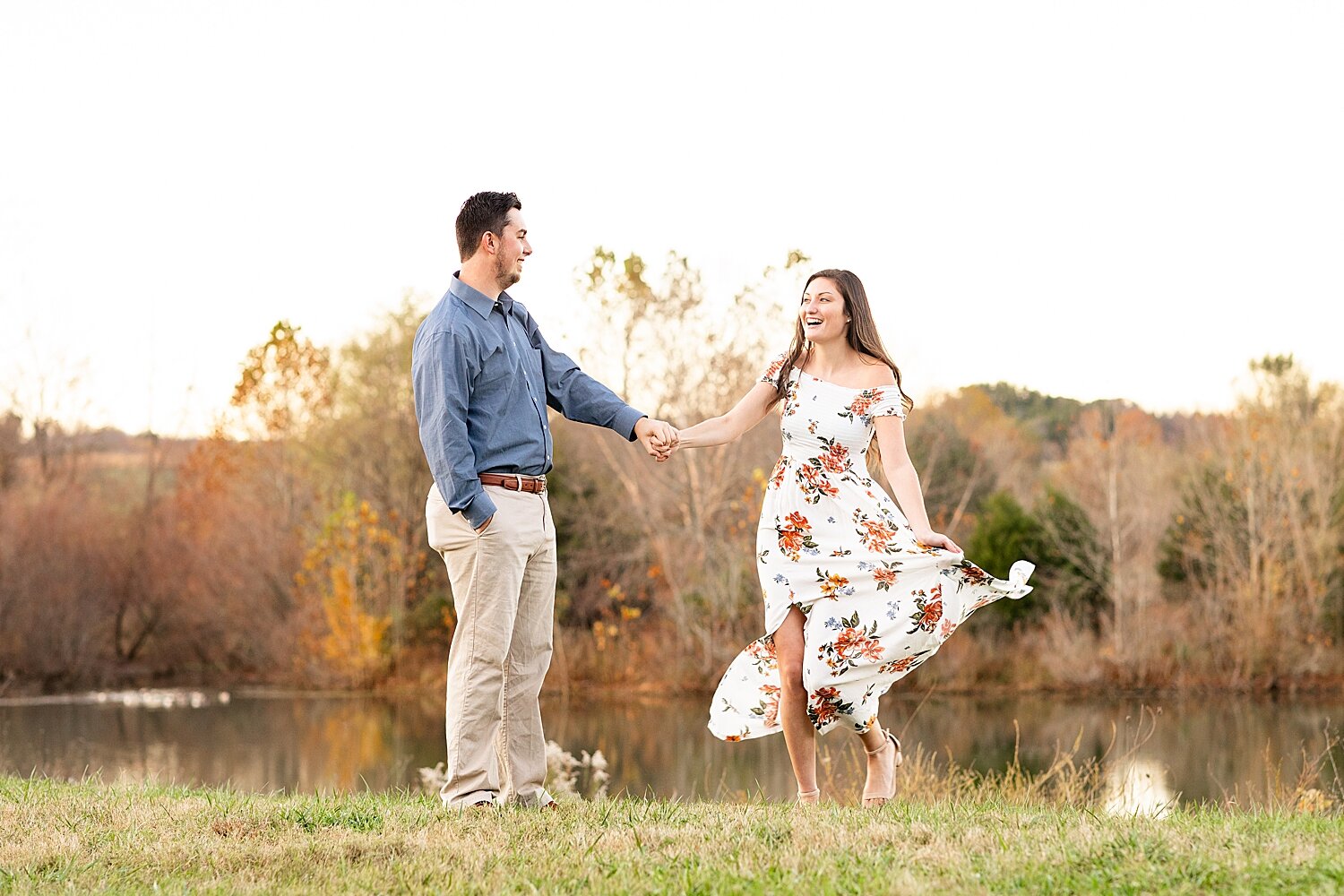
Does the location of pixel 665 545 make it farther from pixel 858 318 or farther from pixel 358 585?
pixel 858 318

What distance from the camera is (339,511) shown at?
71.7ft

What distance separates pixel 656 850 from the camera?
11.8ft

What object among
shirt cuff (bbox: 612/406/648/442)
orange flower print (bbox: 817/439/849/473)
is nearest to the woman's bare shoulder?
orange flower print (bbox: 817/439/849/473)

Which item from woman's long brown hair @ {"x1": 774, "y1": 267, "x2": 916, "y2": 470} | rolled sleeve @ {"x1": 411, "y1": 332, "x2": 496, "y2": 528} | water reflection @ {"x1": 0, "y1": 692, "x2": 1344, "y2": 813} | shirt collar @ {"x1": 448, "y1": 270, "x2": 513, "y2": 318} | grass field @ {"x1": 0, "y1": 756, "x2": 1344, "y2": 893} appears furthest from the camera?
water reflection @ {"x1": 0, "y1": 692, "x2": 1344, "y2": 813}

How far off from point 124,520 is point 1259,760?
2060 centimetres

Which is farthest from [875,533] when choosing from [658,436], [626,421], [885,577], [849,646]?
[626,421]

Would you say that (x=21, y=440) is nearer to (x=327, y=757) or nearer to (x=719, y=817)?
(x=327, y=757)

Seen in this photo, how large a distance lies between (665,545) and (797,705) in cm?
1616

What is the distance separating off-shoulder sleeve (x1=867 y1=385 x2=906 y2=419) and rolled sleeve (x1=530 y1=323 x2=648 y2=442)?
0.99 m

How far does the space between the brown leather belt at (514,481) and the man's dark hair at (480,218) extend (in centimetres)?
87

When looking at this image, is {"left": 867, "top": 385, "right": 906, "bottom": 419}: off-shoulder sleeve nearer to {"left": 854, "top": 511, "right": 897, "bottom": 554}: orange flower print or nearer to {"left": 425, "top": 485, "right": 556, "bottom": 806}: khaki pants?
{"left": 854, "top": 511, "right": 897, "bottom": 554}: orange flower print

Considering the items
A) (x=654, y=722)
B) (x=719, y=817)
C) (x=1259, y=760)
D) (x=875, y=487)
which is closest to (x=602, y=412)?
(x=875, y=487)

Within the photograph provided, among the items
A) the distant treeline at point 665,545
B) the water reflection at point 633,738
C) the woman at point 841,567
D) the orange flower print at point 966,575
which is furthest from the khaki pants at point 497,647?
the distant treeline at point 665,545

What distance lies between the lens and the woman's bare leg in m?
4.97
